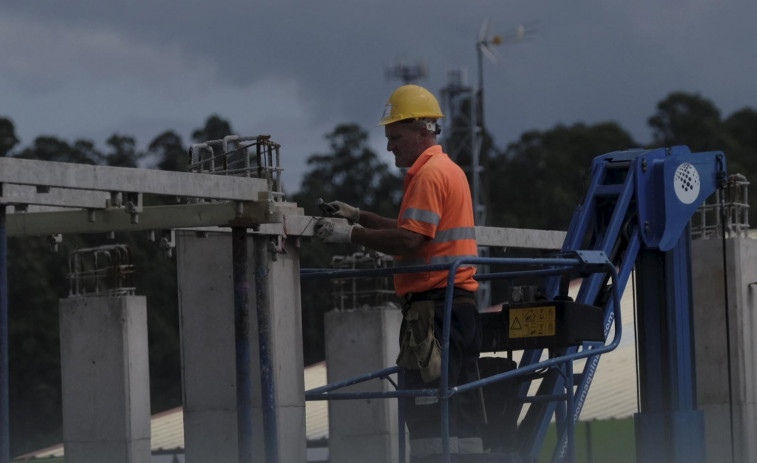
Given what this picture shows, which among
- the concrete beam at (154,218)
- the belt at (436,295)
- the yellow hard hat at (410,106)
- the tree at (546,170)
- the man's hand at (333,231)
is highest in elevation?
the tree at (546,170)

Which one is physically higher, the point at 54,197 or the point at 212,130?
the point at 212,130

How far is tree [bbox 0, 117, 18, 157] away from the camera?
5453cm

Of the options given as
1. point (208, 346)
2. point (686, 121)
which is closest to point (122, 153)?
point (686, 121)

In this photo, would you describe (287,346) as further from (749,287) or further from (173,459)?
(173,459)

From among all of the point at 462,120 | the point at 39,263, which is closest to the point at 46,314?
the point at 39,263

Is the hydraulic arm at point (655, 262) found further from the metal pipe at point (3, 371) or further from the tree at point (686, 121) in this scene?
the tree at point (686, 121)

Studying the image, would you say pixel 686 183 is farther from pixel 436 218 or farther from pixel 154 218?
pixel 154 218

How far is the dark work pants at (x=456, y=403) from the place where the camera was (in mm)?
6856

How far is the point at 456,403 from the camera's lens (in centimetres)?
691

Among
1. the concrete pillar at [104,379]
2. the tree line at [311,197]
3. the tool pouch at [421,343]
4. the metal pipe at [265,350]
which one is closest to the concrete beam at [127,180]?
the metal pipe at [265,350]

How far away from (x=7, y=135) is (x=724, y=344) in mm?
45574

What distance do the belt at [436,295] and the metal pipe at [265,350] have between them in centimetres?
365

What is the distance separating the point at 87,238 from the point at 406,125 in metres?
47.4

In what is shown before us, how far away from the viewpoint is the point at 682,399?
27.5ft
